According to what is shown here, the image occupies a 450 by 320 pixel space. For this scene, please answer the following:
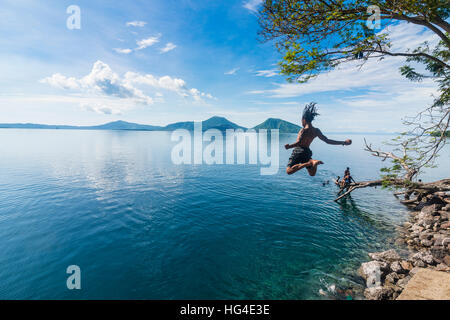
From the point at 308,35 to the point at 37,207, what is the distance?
110ft

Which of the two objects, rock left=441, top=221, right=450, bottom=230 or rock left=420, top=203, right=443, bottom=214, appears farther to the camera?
rock left=420, top=203, right=443, bottom=214

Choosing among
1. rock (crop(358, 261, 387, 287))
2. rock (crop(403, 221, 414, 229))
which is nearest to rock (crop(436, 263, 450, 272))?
rock (crop(358, 261, 387, 287))

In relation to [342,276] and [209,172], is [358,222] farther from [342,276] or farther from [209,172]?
[209,172]

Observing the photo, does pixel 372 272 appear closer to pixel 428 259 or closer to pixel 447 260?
pixel 428 259

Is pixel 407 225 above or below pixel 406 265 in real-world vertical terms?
below

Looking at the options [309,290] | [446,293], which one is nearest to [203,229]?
[309,290]

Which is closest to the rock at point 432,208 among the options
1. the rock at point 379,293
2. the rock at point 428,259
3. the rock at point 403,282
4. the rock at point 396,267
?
the rock at point 428,259

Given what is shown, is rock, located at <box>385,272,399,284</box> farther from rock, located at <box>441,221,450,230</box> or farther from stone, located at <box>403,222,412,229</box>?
stone, located at <box>403,222,412,229</box>

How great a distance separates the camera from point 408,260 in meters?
12.6

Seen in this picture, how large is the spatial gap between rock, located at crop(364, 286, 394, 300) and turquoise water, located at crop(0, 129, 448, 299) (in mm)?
1289

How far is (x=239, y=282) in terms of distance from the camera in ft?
38.4

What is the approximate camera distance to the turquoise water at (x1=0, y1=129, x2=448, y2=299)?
11492 millimetres

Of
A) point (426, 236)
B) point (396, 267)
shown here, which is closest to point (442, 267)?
point (396, 267)

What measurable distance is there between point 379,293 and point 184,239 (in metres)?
13.8
